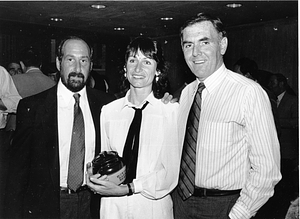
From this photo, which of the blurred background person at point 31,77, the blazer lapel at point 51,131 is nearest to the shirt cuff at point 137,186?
the blazer lapel at point 51,131

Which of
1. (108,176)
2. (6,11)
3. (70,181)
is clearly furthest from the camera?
(6,11)

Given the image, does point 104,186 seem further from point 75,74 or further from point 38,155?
point 75,74

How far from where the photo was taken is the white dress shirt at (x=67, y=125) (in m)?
1.60

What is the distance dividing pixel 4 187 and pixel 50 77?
2.15 ft

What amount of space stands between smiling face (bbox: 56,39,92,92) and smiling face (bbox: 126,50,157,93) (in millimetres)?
275

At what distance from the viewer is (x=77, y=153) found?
1598mm

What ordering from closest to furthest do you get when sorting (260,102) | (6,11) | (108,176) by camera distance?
(260,102) → (108,176) → (6,11)

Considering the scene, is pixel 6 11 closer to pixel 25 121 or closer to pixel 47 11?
pixel 47 11

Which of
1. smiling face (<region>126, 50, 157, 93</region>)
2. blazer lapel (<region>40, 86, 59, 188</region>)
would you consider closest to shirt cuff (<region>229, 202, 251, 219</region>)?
smiling face (<region>126, 50, 157, 93</region>)

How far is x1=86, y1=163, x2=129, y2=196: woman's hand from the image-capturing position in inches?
55.1

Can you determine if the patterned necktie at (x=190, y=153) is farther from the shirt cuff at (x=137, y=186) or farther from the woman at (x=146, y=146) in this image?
the shirt cuff at (x=137, y=186)

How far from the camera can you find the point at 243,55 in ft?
5.42

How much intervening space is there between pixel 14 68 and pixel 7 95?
16 centimetres

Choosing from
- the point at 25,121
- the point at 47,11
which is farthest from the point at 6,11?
the point at 25,121
